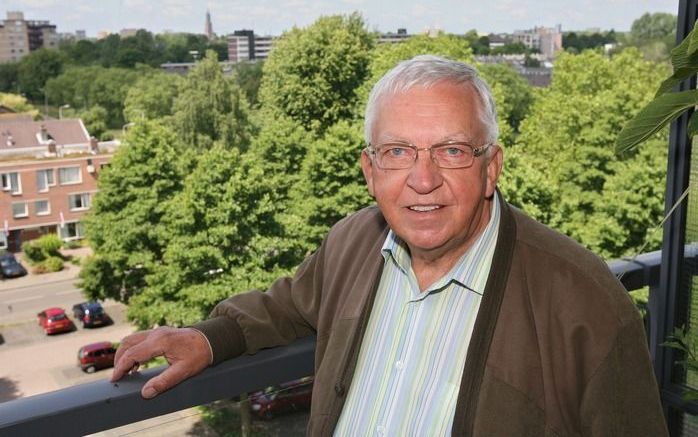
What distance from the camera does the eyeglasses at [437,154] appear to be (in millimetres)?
1318

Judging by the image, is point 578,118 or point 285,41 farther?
point 285,41

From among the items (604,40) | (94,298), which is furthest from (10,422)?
(604,40)

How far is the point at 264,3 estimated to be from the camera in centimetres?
5647

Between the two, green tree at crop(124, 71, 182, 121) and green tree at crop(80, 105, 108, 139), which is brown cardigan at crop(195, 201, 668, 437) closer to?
green tree at crop(124, 71, 182, 121)

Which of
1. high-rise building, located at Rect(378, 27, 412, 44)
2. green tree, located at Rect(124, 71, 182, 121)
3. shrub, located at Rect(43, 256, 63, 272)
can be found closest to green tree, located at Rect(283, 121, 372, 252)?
high-rise building, located at Rect(378, 27, 412, 44)

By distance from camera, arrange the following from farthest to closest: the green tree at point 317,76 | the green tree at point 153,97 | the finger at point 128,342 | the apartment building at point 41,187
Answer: the green tree at point 153,97
the apartment building at point 41,187
the green tree at point 317,76
the finger at point 128,342

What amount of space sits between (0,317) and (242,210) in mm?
13727

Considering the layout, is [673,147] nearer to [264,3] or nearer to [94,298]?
[94,298]

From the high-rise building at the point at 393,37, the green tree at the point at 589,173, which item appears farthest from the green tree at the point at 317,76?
the green tree at the point at 589,173

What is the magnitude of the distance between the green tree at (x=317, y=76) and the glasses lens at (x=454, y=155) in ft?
Result: 75.0

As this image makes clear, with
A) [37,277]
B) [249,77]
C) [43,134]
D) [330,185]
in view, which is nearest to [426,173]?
[330,185]

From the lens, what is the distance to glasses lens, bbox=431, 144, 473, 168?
4.32ft

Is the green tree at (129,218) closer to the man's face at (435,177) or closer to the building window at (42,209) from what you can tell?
the building window at (42,209)

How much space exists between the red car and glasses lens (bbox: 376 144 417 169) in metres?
22.8
